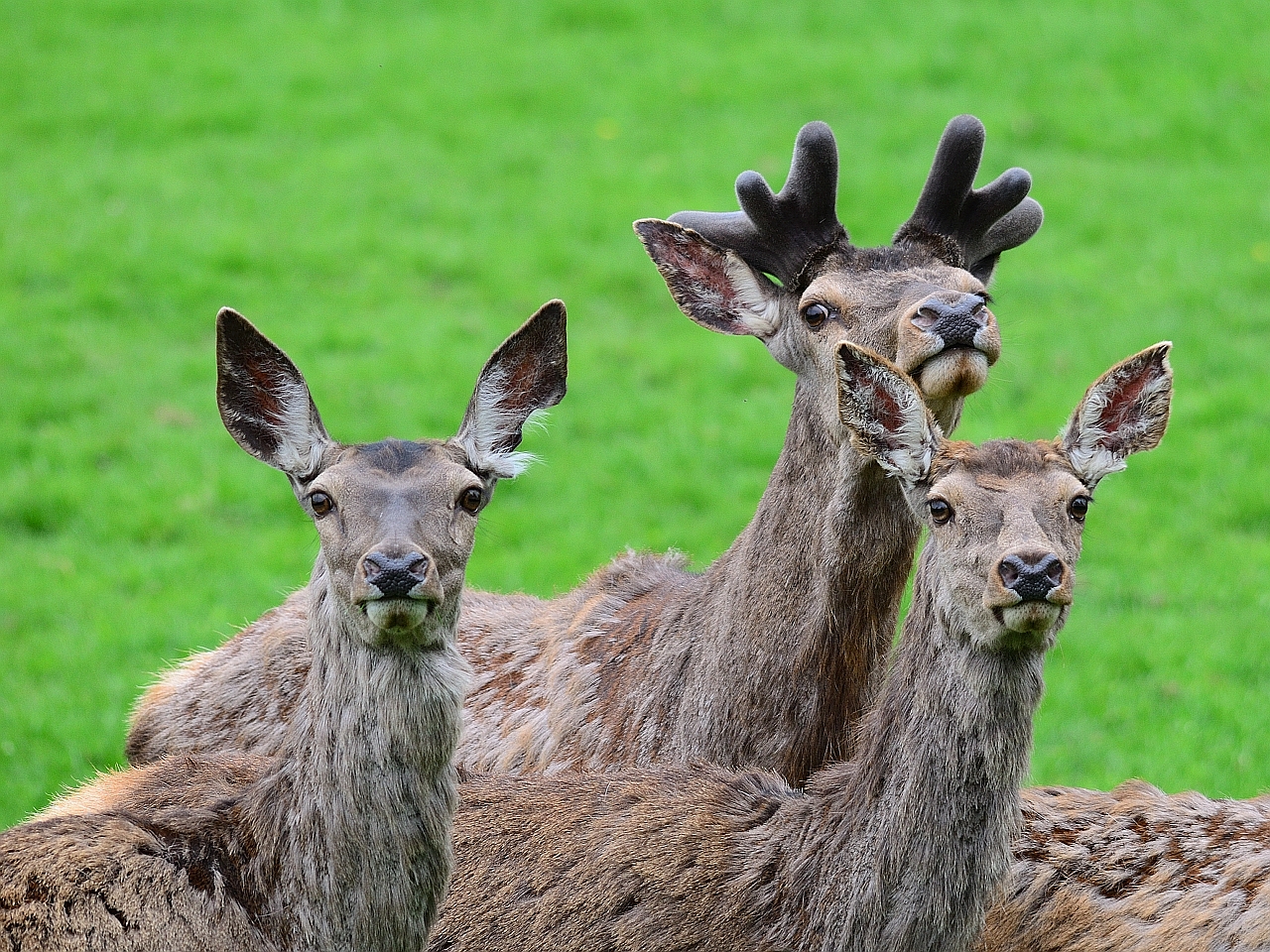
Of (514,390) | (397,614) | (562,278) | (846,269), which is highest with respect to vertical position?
(562,278)

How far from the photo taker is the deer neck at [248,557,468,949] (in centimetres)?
556

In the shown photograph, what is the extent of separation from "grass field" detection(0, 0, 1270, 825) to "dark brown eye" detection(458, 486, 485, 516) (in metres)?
3.92

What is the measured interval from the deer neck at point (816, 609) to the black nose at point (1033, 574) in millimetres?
1288

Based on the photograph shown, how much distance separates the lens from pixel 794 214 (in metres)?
7.29

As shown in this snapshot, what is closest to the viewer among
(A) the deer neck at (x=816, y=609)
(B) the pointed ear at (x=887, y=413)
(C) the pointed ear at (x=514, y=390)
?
(B) the pointed ear at (x=887, y=413)

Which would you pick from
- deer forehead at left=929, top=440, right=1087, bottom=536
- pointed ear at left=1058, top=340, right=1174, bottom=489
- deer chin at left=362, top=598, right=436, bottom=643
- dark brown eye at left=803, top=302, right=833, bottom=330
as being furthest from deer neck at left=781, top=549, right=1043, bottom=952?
deer chin at left=362, top=598, right=436, bottom=643

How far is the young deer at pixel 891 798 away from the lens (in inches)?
218

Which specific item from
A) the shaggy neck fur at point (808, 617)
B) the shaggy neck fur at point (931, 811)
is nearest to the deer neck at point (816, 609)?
the shaggy neck fur at point (808, 617)

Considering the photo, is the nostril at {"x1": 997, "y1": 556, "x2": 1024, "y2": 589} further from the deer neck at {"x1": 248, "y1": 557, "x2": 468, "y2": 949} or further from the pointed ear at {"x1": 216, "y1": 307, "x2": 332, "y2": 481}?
the pointed ear at {"x1": 216, "y1": 307, "x2": 332, "y2": 481}

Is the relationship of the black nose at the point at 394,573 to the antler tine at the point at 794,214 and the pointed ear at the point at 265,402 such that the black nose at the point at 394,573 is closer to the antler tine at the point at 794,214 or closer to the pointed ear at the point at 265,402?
the pointed ear at the point at 265,402

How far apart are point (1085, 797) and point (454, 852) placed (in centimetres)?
241

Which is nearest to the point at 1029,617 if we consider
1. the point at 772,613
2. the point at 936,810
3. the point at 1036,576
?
the point at 1036,576

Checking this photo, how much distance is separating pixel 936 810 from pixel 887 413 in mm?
1316

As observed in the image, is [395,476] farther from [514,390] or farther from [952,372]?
[952,372]
